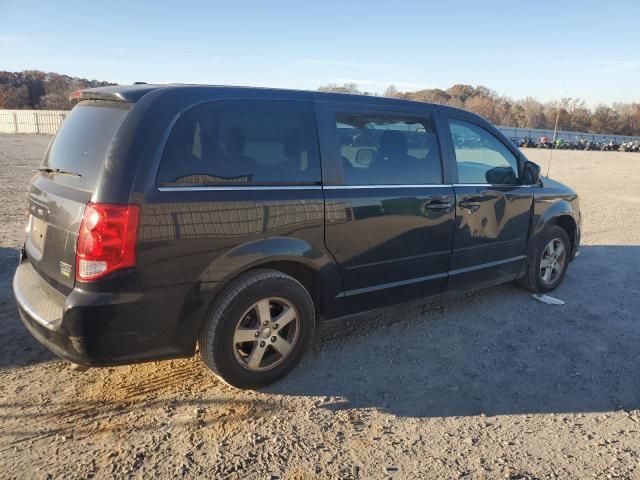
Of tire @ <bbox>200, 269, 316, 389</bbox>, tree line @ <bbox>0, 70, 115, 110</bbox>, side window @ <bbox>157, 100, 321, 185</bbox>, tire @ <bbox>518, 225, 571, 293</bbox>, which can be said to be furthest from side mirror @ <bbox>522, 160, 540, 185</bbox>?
tree line @ <bbox>0, 70, 115, 110</bbox>

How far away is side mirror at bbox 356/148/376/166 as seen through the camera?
3491 mm

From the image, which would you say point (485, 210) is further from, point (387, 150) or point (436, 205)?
point (387, 150)

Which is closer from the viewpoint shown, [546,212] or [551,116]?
[546,212]

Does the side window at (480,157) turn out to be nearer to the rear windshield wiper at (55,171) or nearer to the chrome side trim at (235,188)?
the chrome side trim at (235,188)

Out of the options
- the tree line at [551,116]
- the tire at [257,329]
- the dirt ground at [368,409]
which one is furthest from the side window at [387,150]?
the tree line at [551,116]

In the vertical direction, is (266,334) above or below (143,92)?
below

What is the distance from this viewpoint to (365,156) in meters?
3.54

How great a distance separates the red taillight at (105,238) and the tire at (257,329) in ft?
2.12

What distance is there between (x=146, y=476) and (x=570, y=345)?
3339mm

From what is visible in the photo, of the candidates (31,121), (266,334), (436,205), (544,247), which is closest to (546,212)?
(544,247)

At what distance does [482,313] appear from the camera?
15.0 ft

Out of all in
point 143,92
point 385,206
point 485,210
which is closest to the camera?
point 143,92

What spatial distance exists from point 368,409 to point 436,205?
1.67 meters

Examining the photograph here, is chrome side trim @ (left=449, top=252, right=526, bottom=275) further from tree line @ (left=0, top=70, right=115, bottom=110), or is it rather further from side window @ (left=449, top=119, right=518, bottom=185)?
tree line @ (left=0, top=70, right=115, bottom=110)
